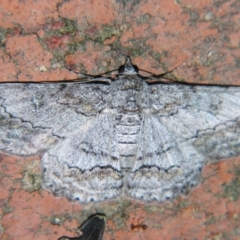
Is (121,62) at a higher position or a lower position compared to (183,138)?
higher

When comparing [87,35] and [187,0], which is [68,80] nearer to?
[87,35]

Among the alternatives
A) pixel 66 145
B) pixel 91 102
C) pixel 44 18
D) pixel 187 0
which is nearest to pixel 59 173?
pixel 66 145

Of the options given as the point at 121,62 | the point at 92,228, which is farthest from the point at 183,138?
the point at 92,228

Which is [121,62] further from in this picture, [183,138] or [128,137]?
[183,138]

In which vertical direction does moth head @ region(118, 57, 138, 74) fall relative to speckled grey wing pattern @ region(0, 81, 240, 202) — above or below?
above

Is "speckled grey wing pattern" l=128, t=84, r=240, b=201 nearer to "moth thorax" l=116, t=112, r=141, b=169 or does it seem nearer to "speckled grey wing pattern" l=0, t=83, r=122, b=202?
"moth thorax" l=116, t=112, r=141, b=169

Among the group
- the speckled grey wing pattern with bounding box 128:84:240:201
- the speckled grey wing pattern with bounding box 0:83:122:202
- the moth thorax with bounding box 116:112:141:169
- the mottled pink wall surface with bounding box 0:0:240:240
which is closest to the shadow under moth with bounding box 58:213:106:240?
the mottled pink wall surface with bounding box 0:0:240:240
